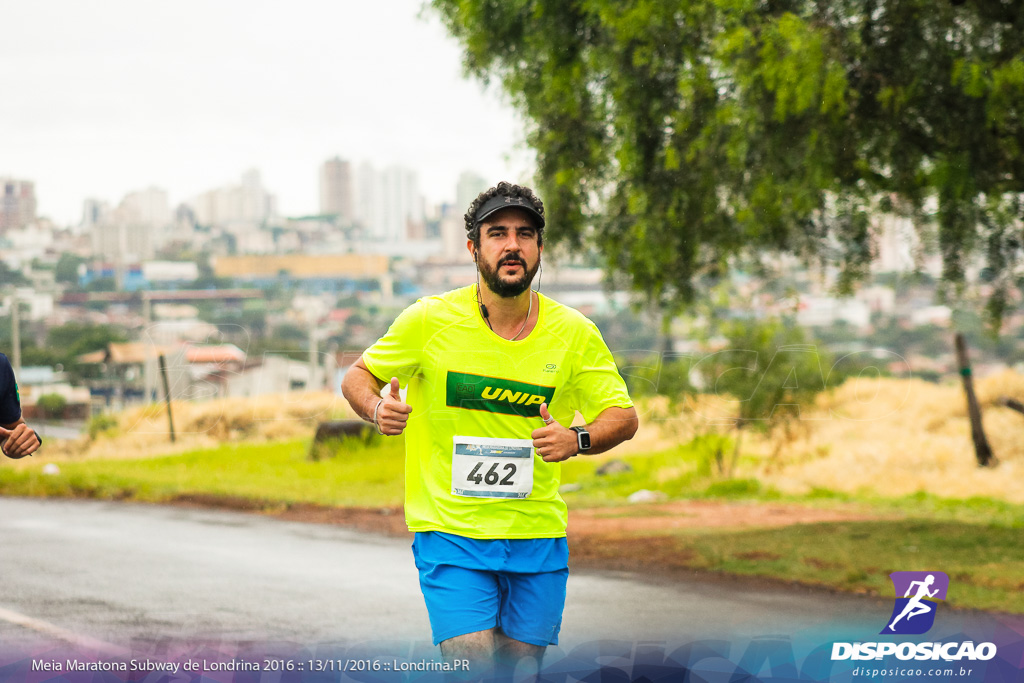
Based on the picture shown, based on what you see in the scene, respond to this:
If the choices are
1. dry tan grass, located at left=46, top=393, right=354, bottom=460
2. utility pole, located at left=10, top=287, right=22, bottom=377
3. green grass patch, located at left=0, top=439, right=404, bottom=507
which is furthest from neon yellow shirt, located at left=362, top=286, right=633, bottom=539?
utility pole, located at left=10, top=287, right=22, bottom=377

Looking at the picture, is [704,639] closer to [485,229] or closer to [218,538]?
[485,229]

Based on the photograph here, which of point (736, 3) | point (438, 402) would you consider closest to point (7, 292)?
point (736, 3)

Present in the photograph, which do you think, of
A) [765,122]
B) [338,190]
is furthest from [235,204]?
[765,122]

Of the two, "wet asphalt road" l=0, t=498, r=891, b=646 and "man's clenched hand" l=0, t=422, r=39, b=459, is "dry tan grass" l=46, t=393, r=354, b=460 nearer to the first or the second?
"wet asphalt road" l=0, t=498, r=891, b=646

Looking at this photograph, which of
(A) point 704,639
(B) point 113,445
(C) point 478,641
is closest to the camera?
(C) point 478,641

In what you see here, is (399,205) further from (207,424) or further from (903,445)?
(903,445)

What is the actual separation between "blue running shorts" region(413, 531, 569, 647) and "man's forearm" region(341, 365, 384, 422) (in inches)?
18.3

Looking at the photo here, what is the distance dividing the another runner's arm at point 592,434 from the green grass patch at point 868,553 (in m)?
5.69

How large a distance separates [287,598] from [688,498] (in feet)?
30.8

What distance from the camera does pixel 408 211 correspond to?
132ft

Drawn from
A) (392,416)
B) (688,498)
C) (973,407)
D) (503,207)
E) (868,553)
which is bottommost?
(688,498)

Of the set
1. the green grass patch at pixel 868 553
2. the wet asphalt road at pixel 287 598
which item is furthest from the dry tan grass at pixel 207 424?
the green grass patch at pixel 868 553

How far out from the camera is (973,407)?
17.8m

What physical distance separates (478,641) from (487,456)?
1.94 ft
